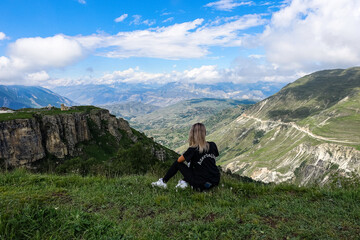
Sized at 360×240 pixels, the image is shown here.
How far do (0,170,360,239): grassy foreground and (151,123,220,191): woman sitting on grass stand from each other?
41cm

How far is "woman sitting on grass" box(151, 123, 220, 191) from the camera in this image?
25.5ft

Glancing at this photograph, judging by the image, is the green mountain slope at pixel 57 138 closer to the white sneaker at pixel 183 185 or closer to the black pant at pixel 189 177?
the black pant at pixel 189 177

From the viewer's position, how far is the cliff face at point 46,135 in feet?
193


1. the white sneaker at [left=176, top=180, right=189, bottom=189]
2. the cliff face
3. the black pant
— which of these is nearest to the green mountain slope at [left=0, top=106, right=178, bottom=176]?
the cliff face

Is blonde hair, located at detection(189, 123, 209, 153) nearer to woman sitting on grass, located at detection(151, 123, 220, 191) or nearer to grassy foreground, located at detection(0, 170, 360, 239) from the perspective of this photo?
woman sitting on grass, located at detection(151, 123, 220, 191)

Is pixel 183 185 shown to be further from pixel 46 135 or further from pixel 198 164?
pixel 46 135

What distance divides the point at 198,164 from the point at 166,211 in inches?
98.5

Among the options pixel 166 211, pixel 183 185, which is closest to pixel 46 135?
pixel 183 185

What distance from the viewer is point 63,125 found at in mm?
72312

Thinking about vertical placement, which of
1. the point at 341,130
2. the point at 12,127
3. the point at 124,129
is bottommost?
the point at 341,130

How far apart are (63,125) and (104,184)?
75.5 m

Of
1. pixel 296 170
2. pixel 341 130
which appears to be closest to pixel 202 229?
pixel 296 170

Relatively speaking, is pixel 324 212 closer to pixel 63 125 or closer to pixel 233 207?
pixel 233 207

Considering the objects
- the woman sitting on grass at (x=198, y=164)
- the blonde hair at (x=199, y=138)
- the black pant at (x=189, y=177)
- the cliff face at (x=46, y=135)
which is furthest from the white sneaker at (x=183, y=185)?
the cliff face at (x=46, y=135)
